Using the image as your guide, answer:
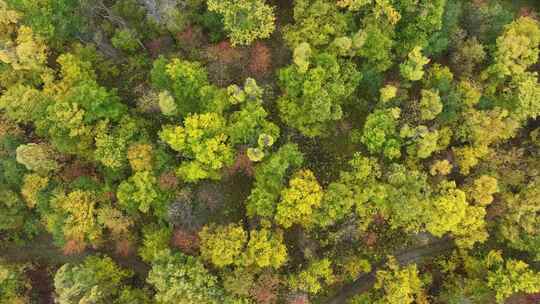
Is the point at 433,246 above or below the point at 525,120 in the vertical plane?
→ below

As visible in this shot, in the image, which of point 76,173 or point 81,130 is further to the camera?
point 76,173

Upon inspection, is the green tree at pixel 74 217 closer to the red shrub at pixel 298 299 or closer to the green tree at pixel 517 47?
the red shrub at pixel 298 299

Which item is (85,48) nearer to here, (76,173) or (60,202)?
(76,173)

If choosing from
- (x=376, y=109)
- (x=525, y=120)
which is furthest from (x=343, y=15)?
(x=525, y=120)

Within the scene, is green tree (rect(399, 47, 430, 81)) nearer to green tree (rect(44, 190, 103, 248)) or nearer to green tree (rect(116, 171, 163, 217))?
green tree (rect(116, 171, 163, 217))

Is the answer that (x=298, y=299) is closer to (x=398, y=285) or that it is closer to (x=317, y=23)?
(x=398, y=285)

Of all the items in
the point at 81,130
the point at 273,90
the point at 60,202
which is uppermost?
the point at 273,90
